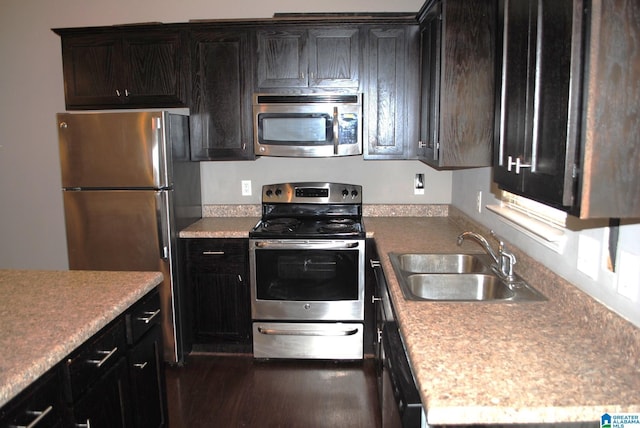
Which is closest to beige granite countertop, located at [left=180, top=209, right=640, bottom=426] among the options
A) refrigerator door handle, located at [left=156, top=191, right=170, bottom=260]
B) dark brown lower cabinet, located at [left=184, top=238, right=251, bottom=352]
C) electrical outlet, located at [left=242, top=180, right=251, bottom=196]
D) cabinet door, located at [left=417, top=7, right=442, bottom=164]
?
cabinet door, located at [left=417, top=7, right=442, bottom=164]

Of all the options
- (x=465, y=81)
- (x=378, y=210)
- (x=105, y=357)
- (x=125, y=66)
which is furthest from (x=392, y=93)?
(x=105, y=357)

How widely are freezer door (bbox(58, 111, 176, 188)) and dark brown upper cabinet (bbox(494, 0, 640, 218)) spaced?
231 centimetres

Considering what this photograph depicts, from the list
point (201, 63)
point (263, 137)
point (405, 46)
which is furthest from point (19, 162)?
point (405, 46)

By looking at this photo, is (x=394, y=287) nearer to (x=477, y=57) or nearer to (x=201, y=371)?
(x=477, y=57)

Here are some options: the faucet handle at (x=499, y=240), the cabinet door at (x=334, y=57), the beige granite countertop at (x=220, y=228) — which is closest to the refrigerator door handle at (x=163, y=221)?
the beige granite countertop at (x=220, y=228)

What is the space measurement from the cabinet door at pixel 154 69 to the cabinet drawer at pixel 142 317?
1676 millimetres

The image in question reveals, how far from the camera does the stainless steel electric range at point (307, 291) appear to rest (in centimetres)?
310

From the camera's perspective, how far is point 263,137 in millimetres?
3236

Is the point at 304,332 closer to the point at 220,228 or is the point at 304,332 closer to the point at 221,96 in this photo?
the point at 220,228

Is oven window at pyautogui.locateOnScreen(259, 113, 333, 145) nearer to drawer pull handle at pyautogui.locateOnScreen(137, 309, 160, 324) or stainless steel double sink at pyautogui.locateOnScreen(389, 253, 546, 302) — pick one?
stainless steel double sink at pyautogui.locateOnScreen(389, 253, 546, 302)

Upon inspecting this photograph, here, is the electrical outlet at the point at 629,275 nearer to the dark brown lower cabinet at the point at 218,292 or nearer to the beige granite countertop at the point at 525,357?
the beige granite countertop at the point at 525,357

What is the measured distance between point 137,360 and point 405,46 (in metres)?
2.43

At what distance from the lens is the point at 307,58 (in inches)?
126

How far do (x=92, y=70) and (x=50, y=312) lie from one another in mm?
2211
